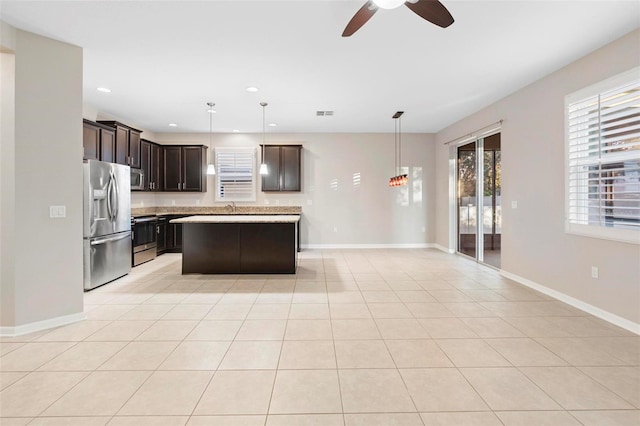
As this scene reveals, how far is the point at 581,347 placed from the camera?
2637mm

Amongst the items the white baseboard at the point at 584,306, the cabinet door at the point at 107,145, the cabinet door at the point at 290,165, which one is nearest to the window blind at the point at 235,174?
the cabinet door at the point at 290,165

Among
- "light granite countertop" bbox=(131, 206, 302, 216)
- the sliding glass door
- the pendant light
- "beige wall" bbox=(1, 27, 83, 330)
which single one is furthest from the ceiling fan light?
"light granite countertop" bbox=(131, 206, 302, 216)

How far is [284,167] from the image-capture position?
730cm

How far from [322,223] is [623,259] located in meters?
5.37

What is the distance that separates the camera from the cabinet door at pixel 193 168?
7.25 metres

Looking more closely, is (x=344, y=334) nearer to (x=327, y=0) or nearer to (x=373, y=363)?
(x=373, y=363)

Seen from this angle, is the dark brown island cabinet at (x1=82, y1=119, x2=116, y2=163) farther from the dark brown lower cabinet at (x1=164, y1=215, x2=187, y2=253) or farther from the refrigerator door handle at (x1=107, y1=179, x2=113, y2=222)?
the dark brown lower cabinet at (x1=164, y1=215, x2=187, y2=253)

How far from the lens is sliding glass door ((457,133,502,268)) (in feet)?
18.8

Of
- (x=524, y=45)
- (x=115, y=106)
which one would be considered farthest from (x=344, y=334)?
(x=115, y=106)

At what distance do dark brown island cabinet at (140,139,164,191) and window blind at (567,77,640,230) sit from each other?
7041mm

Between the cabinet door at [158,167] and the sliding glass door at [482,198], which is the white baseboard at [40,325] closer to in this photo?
the cabinet door at [158,167]

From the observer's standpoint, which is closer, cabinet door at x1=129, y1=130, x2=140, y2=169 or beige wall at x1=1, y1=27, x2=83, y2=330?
beige wall at x1=1, y1=27, x2=83, y2=330

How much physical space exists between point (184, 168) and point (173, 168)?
241mm

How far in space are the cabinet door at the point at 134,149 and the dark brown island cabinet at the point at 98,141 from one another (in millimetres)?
577
